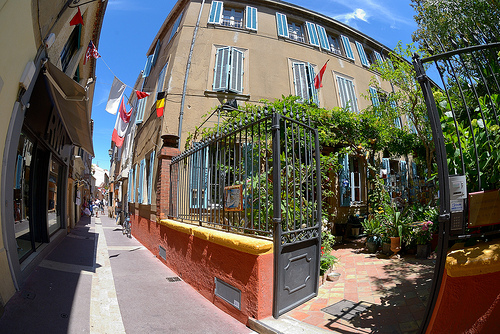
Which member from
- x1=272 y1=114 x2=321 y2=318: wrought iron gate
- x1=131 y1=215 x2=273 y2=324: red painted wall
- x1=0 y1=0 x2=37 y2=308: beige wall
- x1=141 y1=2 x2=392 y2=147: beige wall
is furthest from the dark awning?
x1=272 y1=114 x2=321 y2=318: wrought iron gate

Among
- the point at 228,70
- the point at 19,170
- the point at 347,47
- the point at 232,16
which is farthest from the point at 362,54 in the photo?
the point at 19,170

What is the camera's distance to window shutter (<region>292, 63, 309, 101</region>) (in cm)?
968

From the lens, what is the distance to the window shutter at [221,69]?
28.6 ft

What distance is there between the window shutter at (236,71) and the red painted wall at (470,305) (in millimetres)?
7870

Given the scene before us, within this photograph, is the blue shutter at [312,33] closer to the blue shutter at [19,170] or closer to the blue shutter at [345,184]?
the blue shutter at [345,184]

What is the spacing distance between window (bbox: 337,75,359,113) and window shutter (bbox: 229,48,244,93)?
4341 millimetres

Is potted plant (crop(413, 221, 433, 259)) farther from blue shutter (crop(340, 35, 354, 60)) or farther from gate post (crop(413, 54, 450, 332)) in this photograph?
blue shutter (crop(340, 35, 354, 60))

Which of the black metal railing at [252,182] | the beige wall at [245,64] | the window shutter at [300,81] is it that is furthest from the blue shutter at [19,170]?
the window shutter at [300,81]

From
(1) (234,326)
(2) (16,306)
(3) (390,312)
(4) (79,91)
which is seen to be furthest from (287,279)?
(4) (79,91)

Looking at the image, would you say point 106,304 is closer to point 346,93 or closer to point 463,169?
point 463,169

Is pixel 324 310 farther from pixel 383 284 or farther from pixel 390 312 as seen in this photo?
pixel 383 284

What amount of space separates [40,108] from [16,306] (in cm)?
428

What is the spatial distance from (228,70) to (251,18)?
2.83 metres

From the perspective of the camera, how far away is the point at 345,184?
891 cm
